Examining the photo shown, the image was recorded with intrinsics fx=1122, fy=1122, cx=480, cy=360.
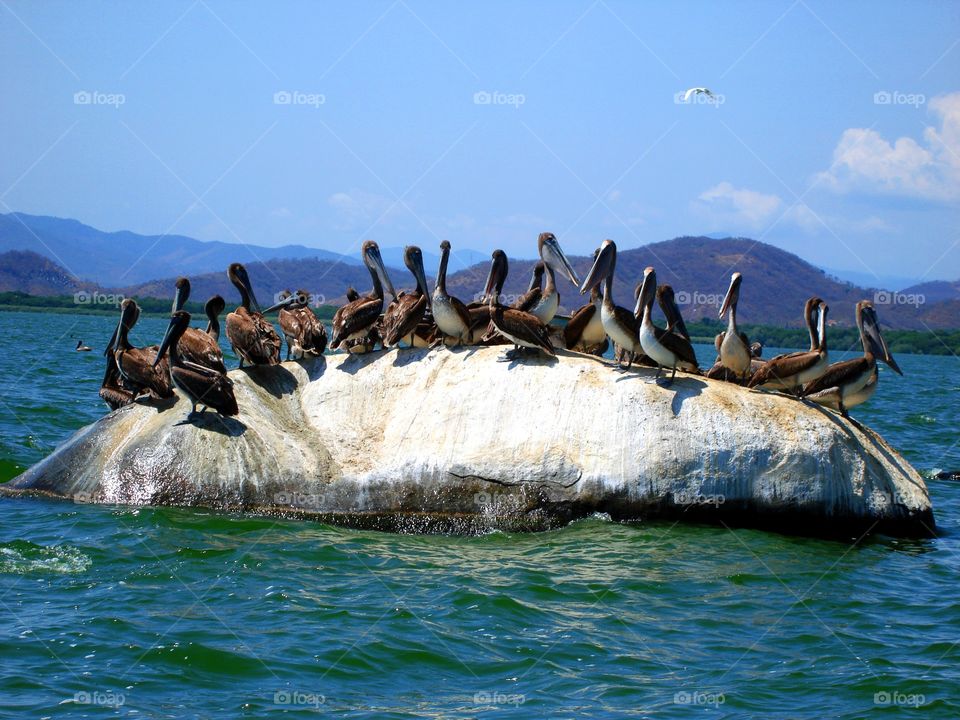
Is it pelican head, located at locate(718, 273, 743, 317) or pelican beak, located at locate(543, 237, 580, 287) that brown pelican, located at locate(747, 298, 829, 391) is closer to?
pelican head, located at locate(718, 273, 743, 317)

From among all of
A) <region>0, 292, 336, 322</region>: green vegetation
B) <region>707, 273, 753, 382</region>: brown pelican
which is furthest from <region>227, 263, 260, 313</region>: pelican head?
→ <region>0, 292, 336, 322</region>: green vegetation

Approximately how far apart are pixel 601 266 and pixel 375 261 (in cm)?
286

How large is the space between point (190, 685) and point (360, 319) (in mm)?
5158

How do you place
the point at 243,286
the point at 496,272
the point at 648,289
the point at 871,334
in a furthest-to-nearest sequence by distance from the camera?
1. the point at 243,286
2. the point at 496,272
3. the point at 871,334
4. the point at 648,289

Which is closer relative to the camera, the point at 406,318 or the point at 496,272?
the point at 406,318

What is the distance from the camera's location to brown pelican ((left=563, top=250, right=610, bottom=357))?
1206 centimetres

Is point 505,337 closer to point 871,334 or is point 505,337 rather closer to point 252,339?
point 252,339

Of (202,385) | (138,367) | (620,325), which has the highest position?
(620,325)

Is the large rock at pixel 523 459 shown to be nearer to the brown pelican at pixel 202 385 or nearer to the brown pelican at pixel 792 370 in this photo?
the brown pelican at pixel 202 385

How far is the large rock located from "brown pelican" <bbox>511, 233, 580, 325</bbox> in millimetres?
679

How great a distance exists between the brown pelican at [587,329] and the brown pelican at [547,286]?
0.88 feet

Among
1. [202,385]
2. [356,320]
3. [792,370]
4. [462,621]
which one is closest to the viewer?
[462,621]

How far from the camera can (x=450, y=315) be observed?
11555 millimetres

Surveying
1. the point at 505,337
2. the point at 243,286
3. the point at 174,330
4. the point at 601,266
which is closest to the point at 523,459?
the point at 505,337
